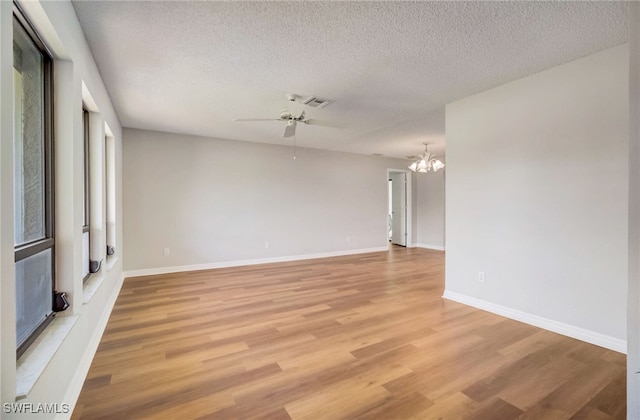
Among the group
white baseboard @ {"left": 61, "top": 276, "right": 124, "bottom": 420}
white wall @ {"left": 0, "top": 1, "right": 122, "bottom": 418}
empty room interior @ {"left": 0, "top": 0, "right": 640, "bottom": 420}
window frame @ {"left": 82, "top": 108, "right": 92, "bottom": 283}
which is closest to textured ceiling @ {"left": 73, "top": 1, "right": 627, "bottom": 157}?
empty room interior @ {"left": 0, "top": 0, "right": 640, "bottom": 420}

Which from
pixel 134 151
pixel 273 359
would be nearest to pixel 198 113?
pixel 134 151

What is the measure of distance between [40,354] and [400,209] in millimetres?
7846

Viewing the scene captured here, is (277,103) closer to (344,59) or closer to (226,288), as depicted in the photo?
(344,59)

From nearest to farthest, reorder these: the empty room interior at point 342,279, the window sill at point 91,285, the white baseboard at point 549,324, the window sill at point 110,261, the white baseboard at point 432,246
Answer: the empty room interior at point 342,279, the window sill at point 91,285, the white baseboard at point 549,324, the window sill at point 110,261, the white baseboard at point 432,246

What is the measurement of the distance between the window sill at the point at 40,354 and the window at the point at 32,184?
0.04 meters

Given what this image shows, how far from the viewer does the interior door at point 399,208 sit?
810cm

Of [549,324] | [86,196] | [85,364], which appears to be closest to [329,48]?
[86,196]

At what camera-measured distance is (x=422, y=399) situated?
67.4 inches

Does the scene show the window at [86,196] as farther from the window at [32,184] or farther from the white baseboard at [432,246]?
the white baseboard at [432,246]

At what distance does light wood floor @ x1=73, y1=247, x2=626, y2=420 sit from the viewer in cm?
164

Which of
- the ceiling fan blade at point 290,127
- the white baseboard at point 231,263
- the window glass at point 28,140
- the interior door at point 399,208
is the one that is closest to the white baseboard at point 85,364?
the window glass at point 28,140

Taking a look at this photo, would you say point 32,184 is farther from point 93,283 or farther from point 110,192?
point 110,192

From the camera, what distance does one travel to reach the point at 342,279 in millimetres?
4543

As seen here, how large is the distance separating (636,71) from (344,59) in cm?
202
